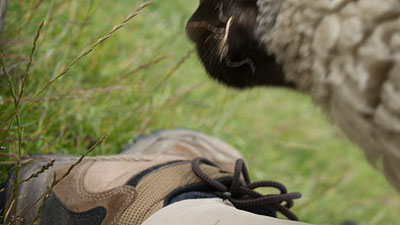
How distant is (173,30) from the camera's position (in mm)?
3324

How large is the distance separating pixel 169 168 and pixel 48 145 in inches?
21.4

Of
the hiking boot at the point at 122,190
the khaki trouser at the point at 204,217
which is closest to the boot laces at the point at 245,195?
the hiking boot at the point at 122,190

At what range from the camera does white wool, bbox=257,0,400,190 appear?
844mm

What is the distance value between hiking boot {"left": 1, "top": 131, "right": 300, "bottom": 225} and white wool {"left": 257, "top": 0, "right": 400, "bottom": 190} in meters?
0.61

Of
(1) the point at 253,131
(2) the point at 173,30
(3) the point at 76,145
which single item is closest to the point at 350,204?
(1) the point at 253,131

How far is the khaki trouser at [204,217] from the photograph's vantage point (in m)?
1.17

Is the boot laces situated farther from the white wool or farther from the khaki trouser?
the white wool

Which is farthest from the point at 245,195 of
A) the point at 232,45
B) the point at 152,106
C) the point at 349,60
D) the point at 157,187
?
the point at 152,106

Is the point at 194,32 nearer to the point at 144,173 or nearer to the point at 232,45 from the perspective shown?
the point at 232,45

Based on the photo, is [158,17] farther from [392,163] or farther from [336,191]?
[392,163]

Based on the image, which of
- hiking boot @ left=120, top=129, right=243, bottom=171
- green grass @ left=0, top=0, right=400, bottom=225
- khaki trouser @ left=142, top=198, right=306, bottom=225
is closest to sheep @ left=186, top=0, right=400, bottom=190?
green grass @ left=0, top=0, right=400, bottom=225

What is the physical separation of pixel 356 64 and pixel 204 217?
547mm

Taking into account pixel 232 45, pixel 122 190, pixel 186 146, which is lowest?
pixel 186 146

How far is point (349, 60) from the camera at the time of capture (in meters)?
0.89
